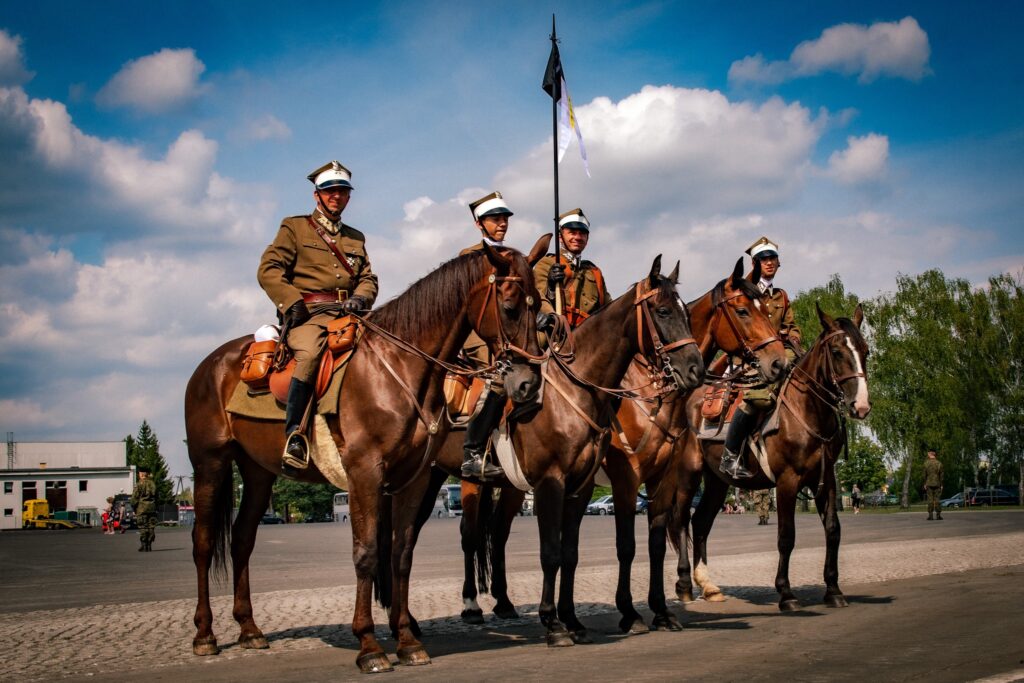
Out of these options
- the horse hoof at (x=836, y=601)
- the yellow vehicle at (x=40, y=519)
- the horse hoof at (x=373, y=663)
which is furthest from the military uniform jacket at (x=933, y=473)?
the yellow vehicle at (x=40, y=519)

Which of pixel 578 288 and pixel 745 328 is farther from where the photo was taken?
pixel 578 288

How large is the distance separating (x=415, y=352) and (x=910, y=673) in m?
5.00

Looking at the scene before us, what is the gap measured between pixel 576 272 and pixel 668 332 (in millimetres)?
2744

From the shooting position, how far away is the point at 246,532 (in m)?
11.6

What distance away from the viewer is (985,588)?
47.9 feet

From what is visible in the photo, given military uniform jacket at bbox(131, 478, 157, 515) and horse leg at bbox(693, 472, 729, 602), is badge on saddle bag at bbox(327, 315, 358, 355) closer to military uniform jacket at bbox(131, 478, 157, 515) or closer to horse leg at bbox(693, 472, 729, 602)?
horse leg at bbox(693, 472, 729, 602)

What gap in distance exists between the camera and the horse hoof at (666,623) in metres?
11.5

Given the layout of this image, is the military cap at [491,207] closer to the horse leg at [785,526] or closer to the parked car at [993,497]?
the horse leg at [785,526]

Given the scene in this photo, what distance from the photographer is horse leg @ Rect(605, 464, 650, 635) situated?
1146cm

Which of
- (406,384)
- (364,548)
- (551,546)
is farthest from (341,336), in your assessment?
(551,546)

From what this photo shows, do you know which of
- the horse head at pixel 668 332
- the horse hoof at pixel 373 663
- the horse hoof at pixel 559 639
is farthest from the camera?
the horse head at pixel 668 332

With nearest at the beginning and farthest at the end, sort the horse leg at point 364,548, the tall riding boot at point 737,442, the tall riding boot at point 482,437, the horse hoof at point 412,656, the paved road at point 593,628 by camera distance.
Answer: the paved road at point 593,628 → the horse leg at point 364,548 → the horse hoof at point 412,656 → the tall riding boot at point 482,437 → the tall riding boot at point 737,442

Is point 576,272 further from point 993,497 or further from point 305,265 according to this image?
point 993,497

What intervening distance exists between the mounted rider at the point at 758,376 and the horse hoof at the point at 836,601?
213 cm
